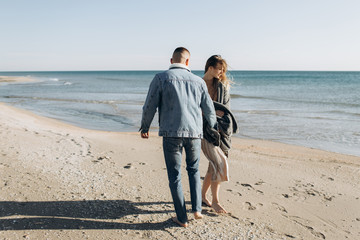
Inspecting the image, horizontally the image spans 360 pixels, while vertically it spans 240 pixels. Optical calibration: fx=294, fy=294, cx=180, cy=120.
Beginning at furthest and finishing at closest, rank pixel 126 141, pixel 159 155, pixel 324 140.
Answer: pixel 324 140, pixel 126 141, pixel 159 155

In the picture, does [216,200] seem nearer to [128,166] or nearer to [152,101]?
[152,101]

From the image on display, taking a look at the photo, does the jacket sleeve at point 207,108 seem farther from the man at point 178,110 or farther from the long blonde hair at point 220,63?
Result: the long blonde hair at point 220,63

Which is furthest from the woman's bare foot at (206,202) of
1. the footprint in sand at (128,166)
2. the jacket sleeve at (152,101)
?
the footprint in sand at (128,166)

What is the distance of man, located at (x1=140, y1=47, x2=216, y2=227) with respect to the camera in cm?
291

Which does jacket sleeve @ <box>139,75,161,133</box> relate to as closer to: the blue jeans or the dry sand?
the blue jeans

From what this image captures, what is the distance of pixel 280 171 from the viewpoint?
545 centimetres

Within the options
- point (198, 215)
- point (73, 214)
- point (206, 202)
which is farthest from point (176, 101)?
point (73, 214)

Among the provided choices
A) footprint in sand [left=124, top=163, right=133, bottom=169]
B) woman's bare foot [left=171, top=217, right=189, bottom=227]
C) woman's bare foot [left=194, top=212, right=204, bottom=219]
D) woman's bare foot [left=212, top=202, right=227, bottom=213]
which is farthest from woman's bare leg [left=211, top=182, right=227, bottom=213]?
footprint in sand [left=124, top=163, right=133, bottom=169]

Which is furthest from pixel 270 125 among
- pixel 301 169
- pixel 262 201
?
pixel 262 201

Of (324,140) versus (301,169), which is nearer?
(301,169)

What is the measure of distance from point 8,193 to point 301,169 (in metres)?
4.91

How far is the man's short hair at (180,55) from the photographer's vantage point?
3012mm

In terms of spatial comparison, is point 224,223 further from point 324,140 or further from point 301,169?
point 324,140

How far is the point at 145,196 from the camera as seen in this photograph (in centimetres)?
395
